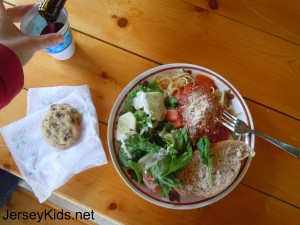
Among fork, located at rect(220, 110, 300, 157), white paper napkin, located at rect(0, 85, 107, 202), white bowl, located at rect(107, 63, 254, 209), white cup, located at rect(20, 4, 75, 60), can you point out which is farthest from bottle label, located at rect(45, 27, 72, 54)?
fork, located at rect(220, 110, 300, 157)

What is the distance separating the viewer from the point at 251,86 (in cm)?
101

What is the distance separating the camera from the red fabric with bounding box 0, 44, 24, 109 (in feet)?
2.60

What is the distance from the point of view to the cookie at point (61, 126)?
0.95m

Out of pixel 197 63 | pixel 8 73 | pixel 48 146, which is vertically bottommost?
pixel 48 146

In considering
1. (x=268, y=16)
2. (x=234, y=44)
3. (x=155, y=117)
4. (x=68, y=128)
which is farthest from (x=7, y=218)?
(x=268, y=16)

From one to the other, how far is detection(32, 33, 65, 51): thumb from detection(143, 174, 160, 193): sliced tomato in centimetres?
44

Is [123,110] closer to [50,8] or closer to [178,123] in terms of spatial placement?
[178,123]

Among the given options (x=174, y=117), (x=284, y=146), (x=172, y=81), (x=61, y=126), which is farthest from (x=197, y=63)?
(x=61, y=126)

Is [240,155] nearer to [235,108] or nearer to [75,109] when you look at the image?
[235,108]

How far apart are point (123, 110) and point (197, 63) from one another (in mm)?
290

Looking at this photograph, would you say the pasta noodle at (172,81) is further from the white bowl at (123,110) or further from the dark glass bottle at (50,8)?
the dark glass bottle at (50,8)

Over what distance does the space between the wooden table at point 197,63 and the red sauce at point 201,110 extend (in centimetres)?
12

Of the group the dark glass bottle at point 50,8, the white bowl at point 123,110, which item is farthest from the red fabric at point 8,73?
the white bowl at point 123,110

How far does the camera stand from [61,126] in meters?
0.96
